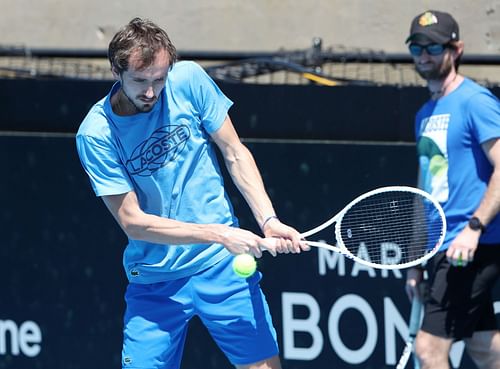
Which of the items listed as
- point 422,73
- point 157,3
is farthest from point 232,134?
point 157,3

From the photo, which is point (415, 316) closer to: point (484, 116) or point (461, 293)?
point (461, 293)

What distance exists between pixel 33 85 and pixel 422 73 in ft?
6.30

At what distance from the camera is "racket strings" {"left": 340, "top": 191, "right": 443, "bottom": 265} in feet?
14.8

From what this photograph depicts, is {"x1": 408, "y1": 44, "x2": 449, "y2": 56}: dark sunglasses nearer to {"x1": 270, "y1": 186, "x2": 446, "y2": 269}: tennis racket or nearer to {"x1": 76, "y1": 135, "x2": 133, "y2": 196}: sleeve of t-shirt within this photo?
{"x1": 270, "y1": 186, "x2": 446, "y2": 269}: tennis racket

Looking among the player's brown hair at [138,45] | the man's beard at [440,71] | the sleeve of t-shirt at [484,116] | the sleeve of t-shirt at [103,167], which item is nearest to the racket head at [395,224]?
the sleeve of t-shirt at [484,116]

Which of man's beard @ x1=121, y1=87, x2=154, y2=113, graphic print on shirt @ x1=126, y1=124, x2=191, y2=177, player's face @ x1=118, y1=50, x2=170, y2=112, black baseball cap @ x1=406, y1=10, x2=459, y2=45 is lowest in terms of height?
graphic print on shirt @ x1=126, y1=124, x2=191, y2=177

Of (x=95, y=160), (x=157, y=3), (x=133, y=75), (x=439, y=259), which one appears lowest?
(x=439, y=259)

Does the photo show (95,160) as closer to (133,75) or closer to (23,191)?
(133,75)

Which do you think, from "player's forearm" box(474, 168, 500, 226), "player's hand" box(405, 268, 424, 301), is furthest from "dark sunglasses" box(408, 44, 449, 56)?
"player's hand" box(405, 268, 424, 301)

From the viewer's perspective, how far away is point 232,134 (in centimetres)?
402

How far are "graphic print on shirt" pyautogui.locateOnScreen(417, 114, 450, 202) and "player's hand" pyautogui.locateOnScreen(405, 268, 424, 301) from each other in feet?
1.19

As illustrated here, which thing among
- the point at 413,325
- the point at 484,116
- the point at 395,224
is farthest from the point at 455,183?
the point at 413,325

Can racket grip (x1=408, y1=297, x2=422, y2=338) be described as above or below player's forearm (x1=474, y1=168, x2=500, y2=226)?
below

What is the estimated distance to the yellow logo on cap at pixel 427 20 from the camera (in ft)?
14.6
